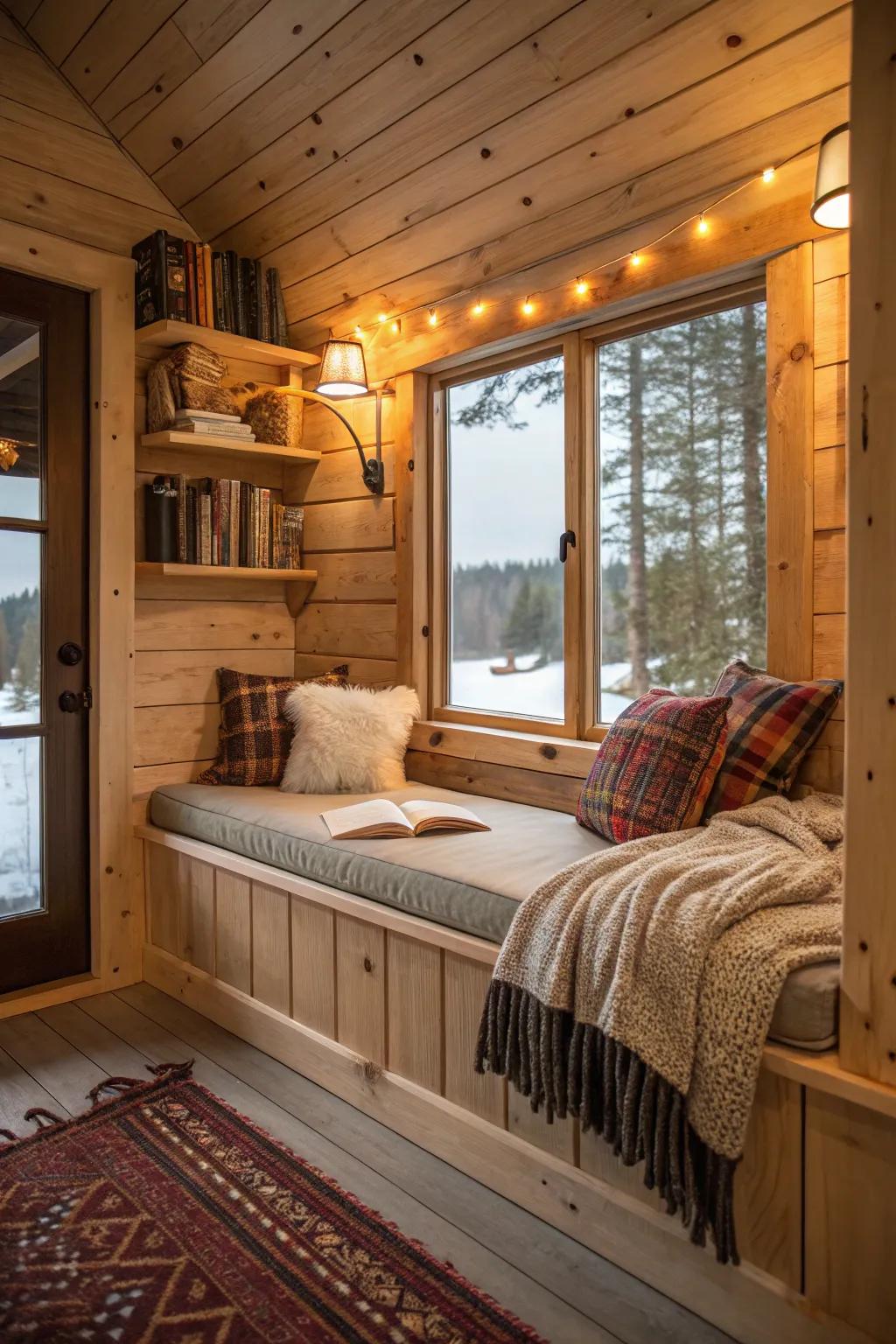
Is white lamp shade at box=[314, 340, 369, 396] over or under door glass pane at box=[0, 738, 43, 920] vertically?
over

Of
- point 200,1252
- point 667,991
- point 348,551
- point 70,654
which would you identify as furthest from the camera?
point 348,551

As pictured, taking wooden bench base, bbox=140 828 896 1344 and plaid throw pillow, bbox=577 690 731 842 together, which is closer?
wooden bench base, bbox=140 828 896 1344

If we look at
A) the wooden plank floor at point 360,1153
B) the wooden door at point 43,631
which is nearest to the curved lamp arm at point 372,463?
the wooden door at point 43,631

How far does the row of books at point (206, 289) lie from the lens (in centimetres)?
294

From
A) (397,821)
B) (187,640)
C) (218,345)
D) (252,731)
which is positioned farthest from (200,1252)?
(218,345)

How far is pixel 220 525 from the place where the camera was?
315 cm

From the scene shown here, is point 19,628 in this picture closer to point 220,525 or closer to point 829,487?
point 220,525

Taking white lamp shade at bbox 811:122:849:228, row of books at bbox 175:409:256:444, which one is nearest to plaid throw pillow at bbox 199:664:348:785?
row of books at bbox 175:409:256:444

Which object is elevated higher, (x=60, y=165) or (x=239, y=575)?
(x=60, y=165)

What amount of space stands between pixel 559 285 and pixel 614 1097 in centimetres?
199

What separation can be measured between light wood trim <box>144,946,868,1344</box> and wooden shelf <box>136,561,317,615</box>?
1.30m

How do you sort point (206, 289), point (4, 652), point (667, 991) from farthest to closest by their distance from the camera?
point (206, 289) → point (4, 652) → point (667, 991)

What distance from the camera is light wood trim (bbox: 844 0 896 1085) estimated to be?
1298 mm

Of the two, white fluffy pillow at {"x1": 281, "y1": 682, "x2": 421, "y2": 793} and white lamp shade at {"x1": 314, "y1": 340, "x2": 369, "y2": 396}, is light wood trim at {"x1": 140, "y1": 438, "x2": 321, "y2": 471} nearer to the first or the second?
white lamp shade at {"x1": 314, "y1": 340, "x2": 369, "y2": 396}
